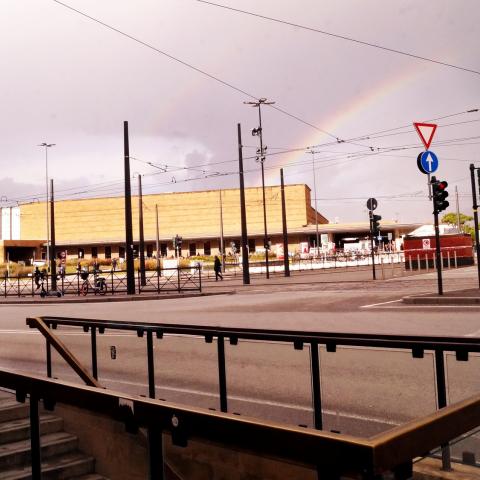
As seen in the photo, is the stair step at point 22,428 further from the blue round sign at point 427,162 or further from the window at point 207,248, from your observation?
the window at point 207,248

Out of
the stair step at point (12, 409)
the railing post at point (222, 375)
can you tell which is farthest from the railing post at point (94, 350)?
the stair step at point (12, 409)

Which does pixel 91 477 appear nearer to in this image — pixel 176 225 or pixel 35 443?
pixel 35 443

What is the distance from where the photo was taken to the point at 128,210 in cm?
2547

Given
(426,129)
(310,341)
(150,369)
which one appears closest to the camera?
(310,341)

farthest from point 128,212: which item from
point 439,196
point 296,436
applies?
point 296,436

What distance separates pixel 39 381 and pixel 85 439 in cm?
66

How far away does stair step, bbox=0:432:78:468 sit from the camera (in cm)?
311

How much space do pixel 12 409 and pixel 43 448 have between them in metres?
0.54

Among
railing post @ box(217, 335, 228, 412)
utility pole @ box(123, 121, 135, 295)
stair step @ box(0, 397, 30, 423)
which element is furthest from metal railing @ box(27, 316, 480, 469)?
utility pole @ box(123, 121, 135, 295)

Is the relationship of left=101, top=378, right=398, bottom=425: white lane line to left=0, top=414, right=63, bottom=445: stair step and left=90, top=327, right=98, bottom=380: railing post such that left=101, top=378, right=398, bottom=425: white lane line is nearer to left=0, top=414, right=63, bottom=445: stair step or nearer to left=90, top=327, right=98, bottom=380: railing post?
Result: left=90, top=327, right=98, bottom=380: railing post

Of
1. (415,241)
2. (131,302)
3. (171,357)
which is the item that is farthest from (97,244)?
(171,357)

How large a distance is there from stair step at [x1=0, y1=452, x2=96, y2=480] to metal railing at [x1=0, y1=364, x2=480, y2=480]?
3.77ft

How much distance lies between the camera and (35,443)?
10.0 feet

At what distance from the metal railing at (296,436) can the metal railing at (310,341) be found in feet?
3.20
